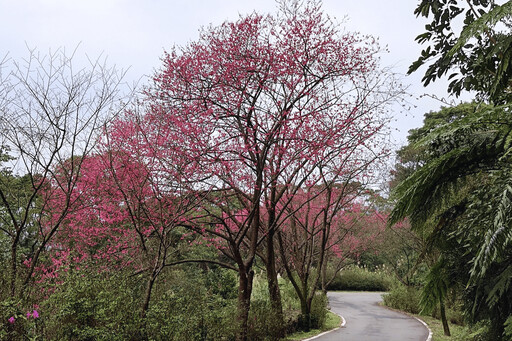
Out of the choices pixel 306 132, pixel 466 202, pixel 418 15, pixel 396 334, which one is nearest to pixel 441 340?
pixel 396 334

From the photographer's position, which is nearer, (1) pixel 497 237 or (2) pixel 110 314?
(1) pixel 497 237

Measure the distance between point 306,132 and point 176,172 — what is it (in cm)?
327

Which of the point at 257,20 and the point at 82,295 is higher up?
the point at 257,20

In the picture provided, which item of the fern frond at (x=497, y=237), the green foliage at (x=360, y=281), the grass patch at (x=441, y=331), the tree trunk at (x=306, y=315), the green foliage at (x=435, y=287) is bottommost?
the grass patch at (x=441, y=331)

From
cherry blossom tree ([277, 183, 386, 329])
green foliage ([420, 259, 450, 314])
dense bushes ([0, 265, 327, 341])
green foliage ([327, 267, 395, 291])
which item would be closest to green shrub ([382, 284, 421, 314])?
cherry blossom tree ([277, 183, 386, 329])

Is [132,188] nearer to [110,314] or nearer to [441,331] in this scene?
[110,314]

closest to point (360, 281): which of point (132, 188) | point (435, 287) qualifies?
point (132, 188)

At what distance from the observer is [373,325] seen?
14211 mm

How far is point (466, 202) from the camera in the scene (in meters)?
4.89

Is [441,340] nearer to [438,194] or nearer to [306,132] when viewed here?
[306,132]

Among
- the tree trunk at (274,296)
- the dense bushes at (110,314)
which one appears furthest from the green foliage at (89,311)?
the tree trunk at (274,296)

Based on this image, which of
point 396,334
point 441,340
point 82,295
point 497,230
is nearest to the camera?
point 497,230

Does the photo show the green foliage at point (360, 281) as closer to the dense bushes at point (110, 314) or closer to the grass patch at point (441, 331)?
the grass patch at point (441, 331)

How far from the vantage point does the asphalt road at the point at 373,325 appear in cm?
1197
